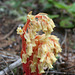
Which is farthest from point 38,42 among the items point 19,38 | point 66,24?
point 66,24

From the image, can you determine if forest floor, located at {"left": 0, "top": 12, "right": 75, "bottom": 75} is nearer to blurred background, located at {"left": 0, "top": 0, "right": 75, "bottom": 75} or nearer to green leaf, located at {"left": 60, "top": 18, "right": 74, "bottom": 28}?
blurred background, located at {"left": 0, "top": 0, "right": 75, "bottom": 75}

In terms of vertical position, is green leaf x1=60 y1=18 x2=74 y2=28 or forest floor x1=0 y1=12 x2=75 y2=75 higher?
green leaf x1=60 y1=18 x2=74 y2=28

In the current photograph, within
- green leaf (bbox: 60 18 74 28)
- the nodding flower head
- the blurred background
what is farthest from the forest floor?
the nodding flower head

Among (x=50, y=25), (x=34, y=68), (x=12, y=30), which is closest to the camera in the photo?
(x=50, y=25)

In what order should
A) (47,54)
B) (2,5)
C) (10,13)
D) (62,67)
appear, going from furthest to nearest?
1. (2,5)
2. (10,13)
3. (62,67)
4. (47,54)

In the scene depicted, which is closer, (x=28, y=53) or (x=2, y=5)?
(x=28, y=53)

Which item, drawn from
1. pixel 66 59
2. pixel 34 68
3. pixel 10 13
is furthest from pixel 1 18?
pixel 34 68

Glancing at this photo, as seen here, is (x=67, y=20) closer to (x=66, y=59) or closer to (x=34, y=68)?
(x=66, y=59)

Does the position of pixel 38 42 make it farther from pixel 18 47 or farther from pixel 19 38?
pixel 19 38
